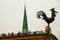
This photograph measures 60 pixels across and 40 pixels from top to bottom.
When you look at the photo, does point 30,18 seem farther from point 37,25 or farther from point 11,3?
point 11,3

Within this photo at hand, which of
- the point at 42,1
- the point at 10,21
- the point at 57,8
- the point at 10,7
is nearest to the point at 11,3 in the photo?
the point at 10,7

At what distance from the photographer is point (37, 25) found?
7.59 feet

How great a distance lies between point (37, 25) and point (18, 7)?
39 centimetres

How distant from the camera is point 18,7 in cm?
232

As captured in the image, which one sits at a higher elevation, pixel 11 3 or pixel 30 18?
pixel 11 3

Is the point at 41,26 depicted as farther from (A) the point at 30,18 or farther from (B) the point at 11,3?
(B) the point at 11,3

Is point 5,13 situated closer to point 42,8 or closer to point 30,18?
point 30,18

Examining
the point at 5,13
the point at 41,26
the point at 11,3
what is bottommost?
the point at 41,26

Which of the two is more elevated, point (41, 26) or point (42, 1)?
point (42, 1)

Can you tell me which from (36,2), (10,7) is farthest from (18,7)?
(36,2)

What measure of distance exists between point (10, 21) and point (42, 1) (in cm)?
56

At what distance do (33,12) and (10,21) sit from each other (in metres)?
0.36

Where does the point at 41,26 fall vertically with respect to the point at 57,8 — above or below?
below

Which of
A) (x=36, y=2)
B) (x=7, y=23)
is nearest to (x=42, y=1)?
(x=36, y=2)
